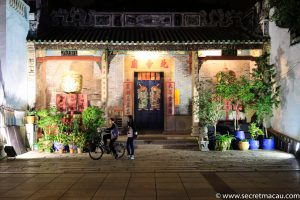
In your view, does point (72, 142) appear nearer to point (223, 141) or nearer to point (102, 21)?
point (223, 141)

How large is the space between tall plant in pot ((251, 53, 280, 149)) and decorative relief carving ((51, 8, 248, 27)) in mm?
3934

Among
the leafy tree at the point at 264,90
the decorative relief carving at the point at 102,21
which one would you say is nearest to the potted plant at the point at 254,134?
the leafy tree at the point at 264,90

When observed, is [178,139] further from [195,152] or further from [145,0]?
[145,0]

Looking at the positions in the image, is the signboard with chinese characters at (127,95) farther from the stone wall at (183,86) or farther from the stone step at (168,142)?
the stone step at (168,142)

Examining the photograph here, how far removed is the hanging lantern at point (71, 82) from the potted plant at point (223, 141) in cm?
716

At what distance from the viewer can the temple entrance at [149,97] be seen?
64.6 ft

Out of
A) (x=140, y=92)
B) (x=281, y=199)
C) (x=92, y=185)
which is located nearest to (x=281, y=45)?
(x=140, y=92)

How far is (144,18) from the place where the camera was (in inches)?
785

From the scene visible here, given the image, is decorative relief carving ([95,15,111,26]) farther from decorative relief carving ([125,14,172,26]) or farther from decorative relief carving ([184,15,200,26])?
decorative relief carving ([184,15,200,26])

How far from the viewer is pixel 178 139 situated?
16953 millimetres

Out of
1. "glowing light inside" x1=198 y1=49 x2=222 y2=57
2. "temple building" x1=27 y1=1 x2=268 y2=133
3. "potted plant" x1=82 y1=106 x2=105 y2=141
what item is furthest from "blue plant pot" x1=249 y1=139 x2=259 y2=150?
"potted plant" x1=82 y1=106 x2=105 y2=141

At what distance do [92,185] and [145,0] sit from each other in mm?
15407

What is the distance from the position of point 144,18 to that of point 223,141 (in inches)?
324

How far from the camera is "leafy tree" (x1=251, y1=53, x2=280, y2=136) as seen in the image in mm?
15844
